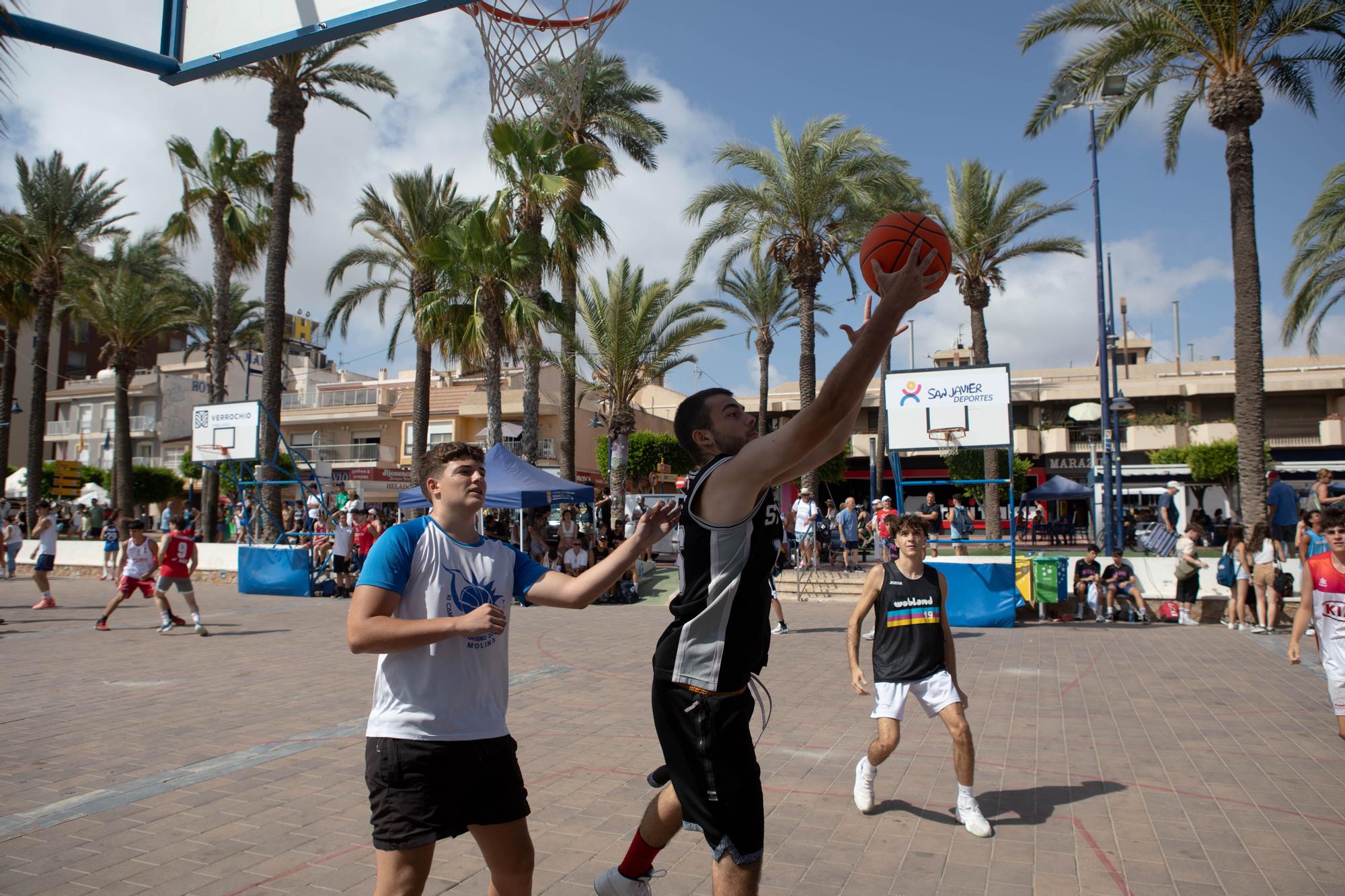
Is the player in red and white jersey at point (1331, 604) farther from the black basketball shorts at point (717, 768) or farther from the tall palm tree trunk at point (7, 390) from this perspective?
the tall palm tree trunk at point (7, 390)

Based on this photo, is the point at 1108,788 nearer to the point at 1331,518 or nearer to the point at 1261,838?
the point at 1261,838

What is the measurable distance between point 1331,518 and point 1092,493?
23532 millimetres

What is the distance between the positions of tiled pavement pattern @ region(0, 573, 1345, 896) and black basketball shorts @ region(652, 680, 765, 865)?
1364mm

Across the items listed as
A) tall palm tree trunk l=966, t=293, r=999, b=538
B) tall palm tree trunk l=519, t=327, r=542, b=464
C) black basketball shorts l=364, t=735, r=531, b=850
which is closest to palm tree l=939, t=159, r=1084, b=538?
tall palm tree trunk l=966, t=293, r=999, b=538

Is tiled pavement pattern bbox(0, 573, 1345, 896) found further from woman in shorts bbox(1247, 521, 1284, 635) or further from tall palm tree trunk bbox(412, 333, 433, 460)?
tall palm tree trunk bbox(412, 333, 433, 460)

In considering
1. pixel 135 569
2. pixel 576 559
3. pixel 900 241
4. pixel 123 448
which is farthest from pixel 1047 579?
pixel 123 448

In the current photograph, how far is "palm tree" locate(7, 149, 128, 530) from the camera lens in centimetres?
2812

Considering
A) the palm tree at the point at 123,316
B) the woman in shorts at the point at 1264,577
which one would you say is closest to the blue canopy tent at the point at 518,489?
the woman in shorts at the point at 1264,577

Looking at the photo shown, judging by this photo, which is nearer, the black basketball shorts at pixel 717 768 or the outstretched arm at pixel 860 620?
the black basketball shorts at pixel 717 768

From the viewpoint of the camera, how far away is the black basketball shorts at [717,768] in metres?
2.78

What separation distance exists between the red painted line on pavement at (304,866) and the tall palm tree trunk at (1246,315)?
1609 centimetres

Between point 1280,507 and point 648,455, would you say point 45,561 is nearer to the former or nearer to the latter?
point 1280,507

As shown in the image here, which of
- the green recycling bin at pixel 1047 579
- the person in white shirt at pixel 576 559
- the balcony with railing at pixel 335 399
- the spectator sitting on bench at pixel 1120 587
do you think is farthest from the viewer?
the balcony with railing at pixel 335 399

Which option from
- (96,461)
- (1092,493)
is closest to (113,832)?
(1092,493)
